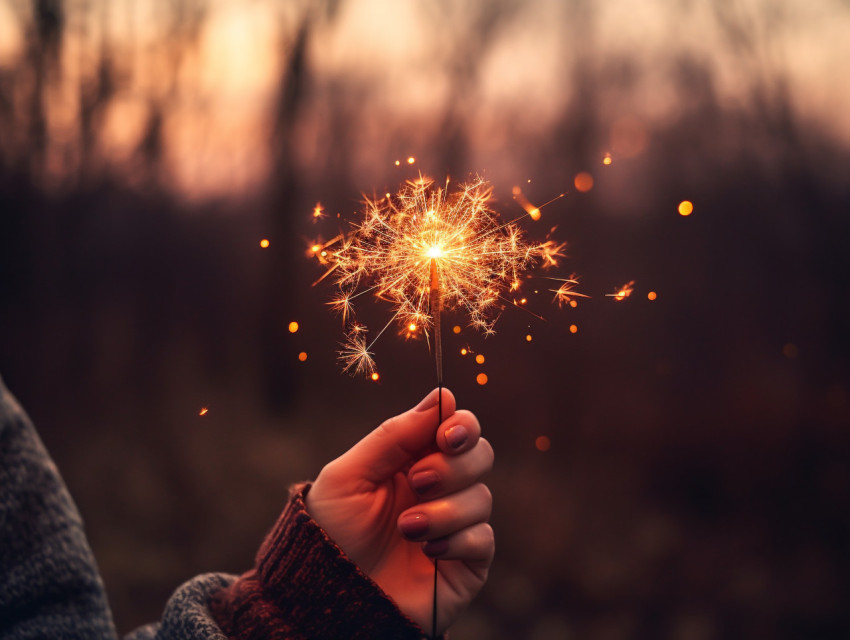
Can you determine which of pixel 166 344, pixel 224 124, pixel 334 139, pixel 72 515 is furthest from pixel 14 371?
pixel 72 515

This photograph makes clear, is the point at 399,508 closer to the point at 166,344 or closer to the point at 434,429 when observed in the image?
the point at 434,429

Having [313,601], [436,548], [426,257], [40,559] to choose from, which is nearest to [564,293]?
[426,257]

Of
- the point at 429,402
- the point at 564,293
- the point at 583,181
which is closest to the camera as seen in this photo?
the point at 429,402

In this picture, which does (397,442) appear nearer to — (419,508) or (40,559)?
(419,508)

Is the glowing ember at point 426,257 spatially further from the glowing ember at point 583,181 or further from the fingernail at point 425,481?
the glowing ember at point 583,181

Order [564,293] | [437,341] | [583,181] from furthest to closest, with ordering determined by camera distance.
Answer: [583,181]
[564,293]
[437,341]

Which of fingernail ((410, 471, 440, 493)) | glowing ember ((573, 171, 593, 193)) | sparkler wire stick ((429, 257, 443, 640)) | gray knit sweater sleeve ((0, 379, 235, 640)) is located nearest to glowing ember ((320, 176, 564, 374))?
sparkler wire stick ((429, 257, 443, 640))

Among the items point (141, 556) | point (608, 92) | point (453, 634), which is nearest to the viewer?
point (608, 92)

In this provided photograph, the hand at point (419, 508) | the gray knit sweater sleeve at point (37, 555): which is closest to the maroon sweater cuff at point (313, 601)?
the hand at point (419, 508)
